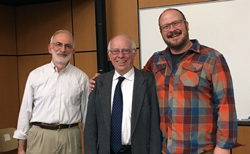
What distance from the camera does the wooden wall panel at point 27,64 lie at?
5.05m

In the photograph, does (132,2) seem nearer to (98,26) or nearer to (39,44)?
(98,26)

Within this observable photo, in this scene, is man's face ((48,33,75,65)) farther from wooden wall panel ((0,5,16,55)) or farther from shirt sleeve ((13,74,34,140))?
wooden wall panel ((0,5,16,55))

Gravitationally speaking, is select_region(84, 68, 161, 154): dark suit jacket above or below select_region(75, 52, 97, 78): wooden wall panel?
below

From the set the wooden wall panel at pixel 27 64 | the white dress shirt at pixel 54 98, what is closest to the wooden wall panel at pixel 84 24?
the wooden wall panel at pixel 27 64

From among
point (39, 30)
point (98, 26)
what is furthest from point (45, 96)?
point (39, 30)

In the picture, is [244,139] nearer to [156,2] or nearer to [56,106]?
[156,2]

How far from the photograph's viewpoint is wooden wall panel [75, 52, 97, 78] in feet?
15.4

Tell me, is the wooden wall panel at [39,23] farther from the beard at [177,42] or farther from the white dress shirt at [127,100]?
the beard at [177,42]

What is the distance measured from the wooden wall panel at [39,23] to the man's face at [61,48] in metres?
1.84

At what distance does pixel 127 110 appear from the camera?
241cm

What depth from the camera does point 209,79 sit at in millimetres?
2215

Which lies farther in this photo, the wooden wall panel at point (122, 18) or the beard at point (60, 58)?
the wooden wall panel at point (122, 18)

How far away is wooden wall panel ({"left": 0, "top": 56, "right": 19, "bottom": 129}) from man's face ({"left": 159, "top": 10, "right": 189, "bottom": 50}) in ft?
11.0

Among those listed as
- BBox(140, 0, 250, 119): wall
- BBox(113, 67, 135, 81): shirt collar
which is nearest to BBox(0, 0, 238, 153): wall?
BBox(140, 0, 250, 119): wall
